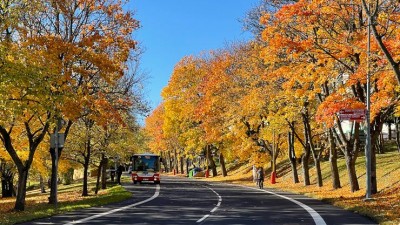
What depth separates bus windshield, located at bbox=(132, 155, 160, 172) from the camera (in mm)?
46562

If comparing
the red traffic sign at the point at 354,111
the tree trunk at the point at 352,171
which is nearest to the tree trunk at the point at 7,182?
the tree trunk at the point at 352,171

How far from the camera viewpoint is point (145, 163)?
46.5 meters

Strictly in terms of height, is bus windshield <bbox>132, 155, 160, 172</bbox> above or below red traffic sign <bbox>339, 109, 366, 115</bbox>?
below

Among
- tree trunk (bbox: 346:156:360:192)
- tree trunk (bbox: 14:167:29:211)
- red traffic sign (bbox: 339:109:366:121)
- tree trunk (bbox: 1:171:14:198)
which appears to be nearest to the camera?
red traffic sign (bbox: 339:109:366:121)

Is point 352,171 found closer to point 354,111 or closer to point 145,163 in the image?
point 354,111

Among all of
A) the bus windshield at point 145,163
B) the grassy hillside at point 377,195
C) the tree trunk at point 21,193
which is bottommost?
the grassy hillside at point 377,195

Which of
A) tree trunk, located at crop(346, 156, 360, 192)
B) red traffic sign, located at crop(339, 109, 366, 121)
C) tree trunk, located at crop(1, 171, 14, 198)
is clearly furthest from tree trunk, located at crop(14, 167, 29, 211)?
tree trunk, located at crop(1, 171, 14, 198)

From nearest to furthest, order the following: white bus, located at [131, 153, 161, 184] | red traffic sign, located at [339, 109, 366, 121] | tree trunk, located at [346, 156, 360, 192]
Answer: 1. red traffic sign, located at [339, 109, 366, 121]
2. tree trunk, located at [346, 156, 360, 192]
3. white bus, located at [131, 153, 161, 184]

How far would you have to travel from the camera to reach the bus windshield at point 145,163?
153 feet

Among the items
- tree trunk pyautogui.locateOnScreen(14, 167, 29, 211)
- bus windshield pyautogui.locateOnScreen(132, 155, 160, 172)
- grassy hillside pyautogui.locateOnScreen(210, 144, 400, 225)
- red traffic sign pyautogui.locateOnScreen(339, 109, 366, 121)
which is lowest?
grassy hillside pyautogui.locateOnScreen(210, 144, 400, 225)

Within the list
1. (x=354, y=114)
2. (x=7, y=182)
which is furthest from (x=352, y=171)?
(x=7, y=182)

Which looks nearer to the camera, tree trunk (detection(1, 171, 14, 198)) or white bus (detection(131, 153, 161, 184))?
tree trunk (detection(1, 171, 14, 198))

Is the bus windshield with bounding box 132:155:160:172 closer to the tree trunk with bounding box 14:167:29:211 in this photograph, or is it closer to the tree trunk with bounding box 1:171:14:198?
the tree trunk with bounding box 1:171:14:198

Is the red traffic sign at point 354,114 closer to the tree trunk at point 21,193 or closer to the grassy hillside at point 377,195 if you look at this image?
the grassy hillside at point 377,195
